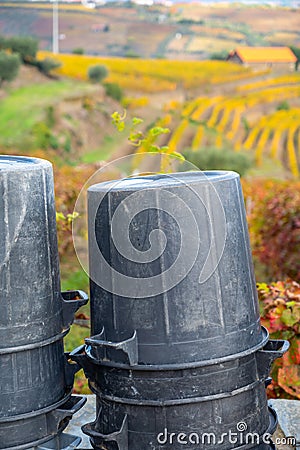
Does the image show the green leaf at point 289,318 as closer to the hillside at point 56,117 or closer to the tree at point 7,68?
the hillside at point 56,117

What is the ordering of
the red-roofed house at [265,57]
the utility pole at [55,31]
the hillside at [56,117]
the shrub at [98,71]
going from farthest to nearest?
the shrub at [98,71] → the hillside at [56,117] → the utility pole at [55,31] → the red-roofed house at [265,57]

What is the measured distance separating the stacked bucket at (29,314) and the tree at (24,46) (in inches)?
746

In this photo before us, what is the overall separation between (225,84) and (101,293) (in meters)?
16.7

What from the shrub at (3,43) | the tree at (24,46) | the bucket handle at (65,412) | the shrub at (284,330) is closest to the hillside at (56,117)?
the tree at (24,46)

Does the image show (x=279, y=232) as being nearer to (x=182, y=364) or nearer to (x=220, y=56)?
(x=182, y=364)

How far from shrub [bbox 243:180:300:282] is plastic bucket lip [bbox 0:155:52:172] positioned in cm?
346

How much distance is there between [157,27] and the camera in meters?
18.7

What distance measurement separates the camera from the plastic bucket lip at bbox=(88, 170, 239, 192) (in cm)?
189

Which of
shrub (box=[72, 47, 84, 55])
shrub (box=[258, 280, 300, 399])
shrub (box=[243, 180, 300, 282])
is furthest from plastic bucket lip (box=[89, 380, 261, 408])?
shrub (box=[72, 47, 84, 55])

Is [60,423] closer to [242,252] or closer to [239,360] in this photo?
[239,360]

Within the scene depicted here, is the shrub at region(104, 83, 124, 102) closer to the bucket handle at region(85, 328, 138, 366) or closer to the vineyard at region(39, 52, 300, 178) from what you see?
the vineyard at region(39, 52, 300, 178)

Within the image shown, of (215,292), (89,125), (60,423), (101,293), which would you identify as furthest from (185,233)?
(89,125)

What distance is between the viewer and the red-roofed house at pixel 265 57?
16.3m

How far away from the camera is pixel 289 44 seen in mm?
16688
